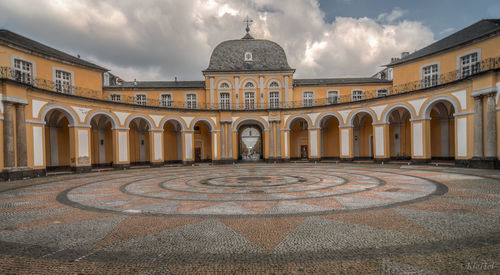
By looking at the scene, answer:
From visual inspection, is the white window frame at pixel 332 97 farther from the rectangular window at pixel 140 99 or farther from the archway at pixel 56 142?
the archway at pixel 56 142

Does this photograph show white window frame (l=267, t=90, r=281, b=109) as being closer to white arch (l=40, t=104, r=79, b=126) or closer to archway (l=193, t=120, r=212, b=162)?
archway (l=193, t=120, r=212, b=162)

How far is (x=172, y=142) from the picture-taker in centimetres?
3247

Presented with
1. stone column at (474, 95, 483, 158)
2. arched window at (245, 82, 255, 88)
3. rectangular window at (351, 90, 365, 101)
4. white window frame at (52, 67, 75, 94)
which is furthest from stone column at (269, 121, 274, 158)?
white window frame at (52, 67, 75, 94)

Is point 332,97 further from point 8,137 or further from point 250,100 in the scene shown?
point 8,137

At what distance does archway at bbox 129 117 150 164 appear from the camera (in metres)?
30.3

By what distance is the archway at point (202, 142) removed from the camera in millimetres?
33562

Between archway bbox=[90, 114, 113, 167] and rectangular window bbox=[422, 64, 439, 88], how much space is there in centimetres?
3305

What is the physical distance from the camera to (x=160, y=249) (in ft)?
14.4

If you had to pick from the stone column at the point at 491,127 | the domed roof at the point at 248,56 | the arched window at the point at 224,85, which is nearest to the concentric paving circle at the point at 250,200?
the stone column at the point at 491,127

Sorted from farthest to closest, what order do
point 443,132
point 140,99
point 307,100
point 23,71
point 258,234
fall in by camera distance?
1. point 307,100
2. point 140,99
3. point 443,132
4. point 23,71
5. point 258,234

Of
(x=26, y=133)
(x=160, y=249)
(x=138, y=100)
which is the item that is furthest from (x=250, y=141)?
(x=160, y=249)

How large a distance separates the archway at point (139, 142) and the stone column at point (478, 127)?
31357 mm

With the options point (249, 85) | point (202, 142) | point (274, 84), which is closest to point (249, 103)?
point (249, 85)

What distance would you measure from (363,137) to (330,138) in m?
3.93
